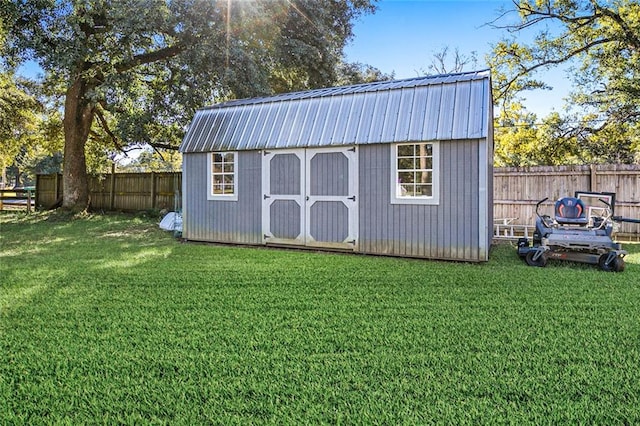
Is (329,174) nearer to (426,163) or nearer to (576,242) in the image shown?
(426,163)

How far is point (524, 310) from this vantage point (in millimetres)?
3459

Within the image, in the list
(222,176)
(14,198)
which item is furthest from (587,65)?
(14,198)

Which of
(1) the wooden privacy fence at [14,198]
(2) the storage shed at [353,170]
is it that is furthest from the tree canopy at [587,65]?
(1) the wooden privacy fence at [14,198]

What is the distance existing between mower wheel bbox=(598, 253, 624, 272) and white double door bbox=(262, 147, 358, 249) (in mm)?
3360

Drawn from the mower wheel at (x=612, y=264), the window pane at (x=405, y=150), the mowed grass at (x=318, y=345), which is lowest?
the mowed grass at (x=318, y=345)

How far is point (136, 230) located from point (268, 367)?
8.34 meters

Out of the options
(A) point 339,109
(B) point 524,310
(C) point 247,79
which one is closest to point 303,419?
(B) point 524,310

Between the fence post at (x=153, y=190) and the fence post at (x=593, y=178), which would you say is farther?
the fence post at (x=153, y=190)

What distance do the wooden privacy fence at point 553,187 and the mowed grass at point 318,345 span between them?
3.56 meters

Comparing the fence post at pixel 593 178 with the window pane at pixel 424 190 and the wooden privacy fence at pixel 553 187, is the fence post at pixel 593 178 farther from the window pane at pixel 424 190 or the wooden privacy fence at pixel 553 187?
the window pane at pixel 424 190

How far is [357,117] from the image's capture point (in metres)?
6.61

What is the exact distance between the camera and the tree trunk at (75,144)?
12.6 m

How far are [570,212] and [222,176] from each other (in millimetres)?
5862

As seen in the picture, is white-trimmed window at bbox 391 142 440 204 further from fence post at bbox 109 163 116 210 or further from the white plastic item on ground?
fence post at bbox 109 163 116 210
